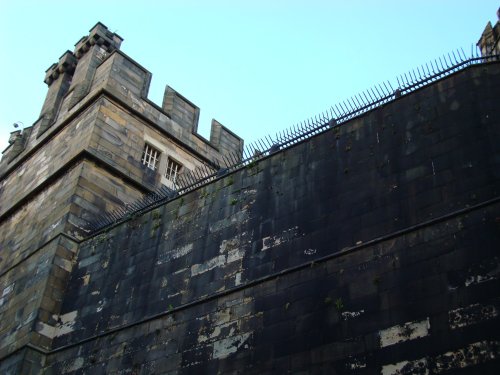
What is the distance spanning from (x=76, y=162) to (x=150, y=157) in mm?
2373

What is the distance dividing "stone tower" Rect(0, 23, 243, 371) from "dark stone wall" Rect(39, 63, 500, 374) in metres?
1.07

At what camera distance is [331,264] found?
36.2 feet

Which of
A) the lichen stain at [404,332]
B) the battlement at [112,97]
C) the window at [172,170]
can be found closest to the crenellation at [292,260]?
the lichen stain at [404,332]

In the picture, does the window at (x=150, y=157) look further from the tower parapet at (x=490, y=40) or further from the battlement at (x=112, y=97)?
the tower parapet at (x=490, y=40)

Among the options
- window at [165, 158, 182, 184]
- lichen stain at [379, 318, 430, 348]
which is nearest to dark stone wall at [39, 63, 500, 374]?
lichen stain at [379, 318, 430, 348]

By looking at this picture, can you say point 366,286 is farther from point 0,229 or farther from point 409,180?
point 0,229

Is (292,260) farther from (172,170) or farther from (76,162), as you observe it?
(172,170)

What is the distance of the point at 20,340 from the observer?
1433 centimetres

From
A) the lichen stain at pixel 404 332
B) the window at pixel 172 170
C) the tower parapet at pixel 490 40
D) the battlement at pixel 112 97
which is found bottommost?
the lichen stain at pixel 404 332

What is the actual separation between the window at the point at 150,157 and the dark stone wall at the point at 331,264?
4.67m

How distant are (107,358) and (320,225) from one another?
461 cm

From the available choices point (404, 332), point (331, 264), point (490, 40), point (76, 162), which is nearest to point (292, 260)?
point (331, 264)

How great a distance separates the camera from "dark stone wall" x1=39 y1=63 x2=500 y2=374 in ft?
31.3

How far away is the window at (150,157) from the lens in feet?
63.7
